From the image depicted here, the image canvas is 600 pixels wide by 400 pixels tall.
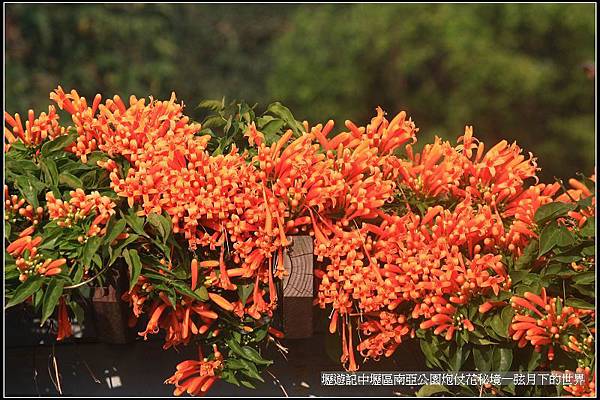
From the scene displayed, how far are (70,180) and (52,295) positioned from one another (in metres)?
0.30

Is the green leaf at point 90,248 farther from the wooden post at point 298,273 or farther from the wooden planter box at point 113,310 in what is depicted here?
the wooden post at point 298,273

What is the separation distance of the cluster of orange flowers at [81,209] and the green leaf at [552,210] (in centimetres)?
110

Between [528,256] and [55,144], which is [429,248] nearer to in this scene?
[528,256]

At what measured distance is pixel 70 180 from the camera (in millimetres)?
2035

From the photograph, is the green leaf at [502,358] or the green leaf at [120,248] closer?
the green leaf at [120,248]

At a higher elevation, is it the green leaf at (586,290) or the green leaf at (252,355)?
the green leaf at (586,290)

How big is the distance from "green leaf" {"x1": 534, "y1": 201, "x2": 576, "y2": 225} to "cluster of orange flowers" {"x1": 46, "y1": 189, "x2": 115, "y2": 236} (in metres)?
1.10

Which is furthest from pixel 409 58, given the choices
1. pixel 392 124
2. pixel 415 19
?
pixel 392 124

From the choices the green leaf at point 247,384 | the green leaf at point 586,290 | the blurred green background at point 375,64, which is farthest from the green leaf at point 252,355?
the blurred green background at point 375,64

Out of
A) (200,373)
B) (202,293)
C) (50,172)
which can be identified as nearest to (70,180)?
(50,172)

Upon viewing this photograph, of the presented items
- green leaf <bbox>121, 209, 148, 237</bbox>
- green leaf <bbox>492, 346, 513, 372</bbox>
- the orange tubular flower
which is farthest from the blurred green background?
green leaf <bbox>492, 346, 513, 372</bbox>


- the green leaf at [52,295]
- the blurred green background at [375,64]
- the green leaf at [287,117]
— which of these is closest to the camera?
the green leaf at [52,295]

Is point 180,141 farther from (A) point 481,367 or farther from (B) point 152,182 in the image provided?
(A) point 481,367

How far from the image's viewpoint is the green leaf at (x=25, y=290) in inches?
75.2
